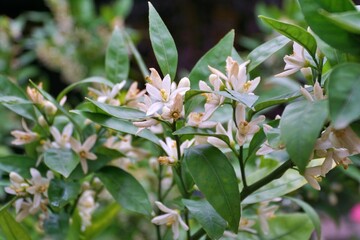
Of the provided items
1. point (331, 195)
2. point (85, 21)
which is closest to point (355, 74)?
point (331, 195)

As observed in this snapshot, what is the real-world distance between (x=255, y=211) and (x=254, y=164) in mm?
125

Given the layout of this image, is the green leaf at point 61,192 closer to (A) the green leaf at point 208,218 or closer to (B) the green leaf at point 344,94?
(A) the green leaf at point 208,218

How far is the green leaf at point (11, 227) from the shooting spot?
2.05 feet

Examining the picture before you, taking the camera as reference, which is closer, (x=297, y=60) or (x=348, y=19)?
(x=348, y=19)

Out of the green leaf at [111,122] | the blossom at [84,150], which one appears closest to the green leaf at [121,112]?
the green leaf at [111,122]

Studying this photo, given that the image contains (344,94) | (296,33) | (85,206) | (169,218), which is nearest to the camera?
(344,94)

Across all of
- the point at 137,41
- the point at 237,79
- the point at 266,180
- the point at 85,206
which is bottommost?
the point at 137,41

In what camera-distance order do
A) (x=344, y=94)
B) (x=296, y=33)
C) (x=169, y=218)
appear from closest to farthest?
1. (x=344, y=94)
2. (x=296, y=33)
3. (x=169, y=218)

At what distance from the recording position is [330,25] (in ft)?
1.42

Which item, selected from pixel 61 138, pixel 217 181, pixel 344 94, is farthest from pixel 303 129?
pixel 61 138

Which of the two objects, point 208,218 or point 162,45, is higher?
point 162,45

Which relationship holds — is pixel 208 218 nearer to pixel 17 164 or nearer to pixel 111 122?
pixel 111 122

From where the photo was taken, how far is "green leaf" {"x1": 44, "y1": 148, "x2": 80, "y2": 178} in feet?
1.97

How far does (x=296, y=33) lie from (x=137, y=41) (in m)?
1.53
